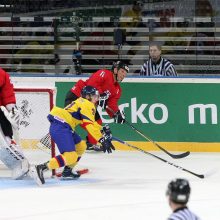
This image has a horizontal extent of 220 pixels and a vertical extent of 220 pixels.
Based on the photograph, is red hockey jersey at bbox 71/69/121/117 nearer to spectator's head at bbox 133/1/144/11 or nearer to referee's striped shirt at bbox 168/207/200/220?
spectator's head at bbox 133/1/144/11

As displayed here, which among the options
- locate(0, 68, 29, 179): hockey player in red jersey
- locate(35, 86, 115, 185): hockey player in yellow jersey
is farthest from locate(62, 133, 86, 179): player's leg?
locate(0, 68, 29, 179): hockey player in red jersey

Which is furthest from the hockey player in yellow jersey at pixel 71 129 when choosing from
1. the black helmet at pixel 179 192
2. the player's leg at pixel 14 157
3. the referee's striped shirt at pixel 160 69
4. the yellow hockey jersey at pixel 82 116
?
the black helmet at pixel 179 192

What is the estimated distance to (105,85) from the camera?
Answer: 328 inches

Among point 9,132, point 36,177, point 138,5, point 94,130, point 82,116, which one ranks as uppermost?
point 138,5

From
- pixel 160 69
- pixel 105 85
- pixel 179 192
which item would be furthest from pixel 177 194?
pixel 160 69

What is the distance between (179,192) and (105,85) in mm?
4601

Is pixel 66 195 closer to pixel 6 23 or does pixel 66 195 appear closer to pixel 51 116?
pixel 51 116

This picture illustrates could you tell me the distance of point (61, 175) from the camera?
729cm

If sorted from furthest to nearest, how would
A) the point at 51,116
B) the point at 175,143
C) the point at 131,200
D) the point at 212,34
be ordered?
1. the point at 212,34
2. the point at 175,143
3. the point at 51,116
4. the point at 131,200

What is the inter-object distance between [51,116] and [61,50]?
9.56ft

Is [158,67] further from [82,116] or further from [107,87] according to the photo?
[82,116]

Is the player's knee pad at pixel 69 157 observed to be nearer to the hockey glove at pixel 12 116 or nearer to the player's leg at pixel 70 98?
the hockey glove at pixel 12 116

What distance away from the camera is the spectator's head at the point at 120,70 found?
26.5ft

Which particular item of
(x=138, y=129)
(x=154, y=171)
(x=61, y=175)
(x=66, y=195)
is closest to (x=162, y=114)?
(x=138, y=129)
